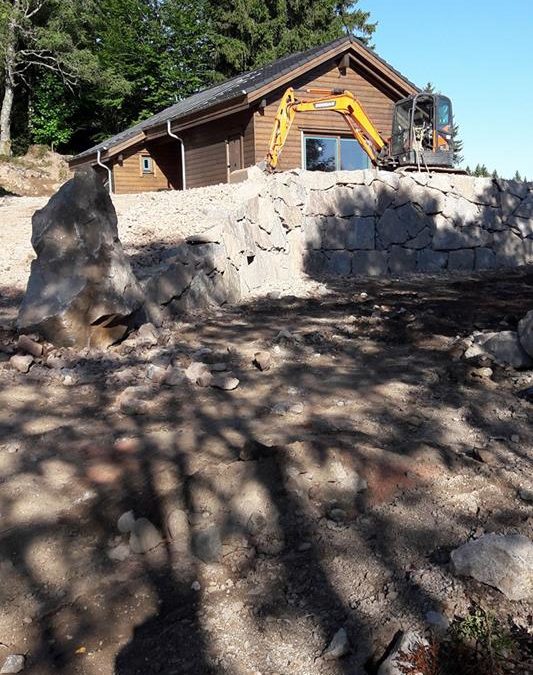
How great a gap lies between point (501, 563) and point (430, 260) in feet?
33.7

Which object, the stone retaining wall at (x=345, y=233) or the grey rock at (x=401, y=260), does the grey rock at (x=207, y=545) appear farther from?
the grey rock at (x=401, y=260)

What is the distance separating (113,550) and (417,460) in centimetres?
148

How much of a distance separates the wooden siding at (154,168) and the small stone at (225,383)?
62.8 feet

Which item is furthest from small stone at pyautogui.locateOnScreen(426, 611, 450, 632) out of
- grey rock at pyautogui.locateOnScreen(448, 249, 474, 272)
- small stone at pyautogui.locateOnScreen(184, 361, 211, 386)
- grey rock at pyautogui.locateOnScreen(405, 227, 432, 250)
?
grey rock at pyautogui.locateOnScreen(448, 249, 474, 272)

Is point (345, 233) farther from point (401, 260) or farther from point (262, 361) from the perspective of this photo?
point (262, 361)

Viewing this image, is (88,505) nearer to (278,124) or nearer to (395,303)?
(395,303)

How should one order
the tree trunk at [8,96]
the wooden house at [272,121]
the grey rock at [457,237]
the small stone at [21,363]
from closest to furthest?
the small stone at [21,363], the grey rock at [457,237], the wooden house at [272,121], the tree trunk at [8,96]

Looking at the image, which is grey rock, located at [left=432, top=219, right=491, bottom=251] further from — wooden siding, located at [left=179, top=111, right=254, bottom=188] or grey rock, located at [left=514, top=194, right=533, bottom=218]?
wooden siding, located at [left=179, top=111, right=254, bottom=188]

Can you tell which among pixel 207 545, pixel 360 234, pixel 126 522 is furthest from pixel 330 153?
pixel 207 545

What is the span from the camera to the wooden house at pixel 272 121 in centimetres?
1747

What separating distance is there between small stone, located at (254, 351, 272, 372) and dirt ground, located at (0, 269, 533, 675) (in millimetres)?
70

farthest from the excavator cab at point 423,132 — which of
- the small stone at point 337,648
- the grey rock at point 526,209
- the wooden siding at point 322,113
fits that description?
the small stone at point 337,648

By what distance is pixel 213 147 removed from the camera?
63.9 feet

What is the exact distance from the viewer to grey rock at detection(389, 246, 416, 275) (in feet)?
38.0
